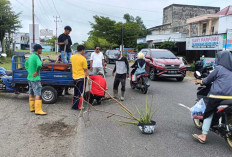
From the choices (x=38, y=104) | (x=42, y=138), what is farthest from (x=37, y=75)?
(x=42, y=138)

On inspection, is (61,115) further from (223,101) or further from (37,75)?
(223,101)

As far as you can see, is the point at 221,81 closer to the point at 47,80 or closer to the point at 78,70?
the point at 78,70

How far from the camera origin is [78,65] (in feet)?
22.6

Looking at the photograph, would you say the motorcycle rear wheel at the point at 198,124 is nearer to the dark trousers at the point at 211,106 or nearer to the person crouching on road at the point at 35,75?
the dark trousers at the point at 211,106

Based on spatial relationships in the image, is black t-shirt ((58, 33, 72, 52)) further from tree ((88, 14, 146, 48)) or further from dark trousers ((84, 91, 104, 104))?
tree ((88, 14, 146, 48))

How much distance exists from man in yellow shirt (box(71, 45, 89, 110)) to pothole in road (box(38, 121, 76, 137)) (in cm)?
130

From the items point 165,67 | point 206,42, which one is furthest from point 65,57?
point 206,42

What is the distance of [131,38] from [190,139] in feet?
165

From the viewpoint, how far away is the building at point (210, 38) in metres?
18.5

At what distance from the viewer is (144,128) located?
5.01 metres

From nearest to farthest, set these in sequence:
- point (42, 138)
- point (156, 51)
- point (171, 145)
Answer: point (171, 145)
point (42, 138)
point (156, 51)

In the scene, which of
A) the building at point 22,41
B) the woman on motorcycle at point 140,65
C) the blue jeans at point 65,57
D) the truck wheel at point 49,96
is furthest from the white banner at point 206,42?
the building at point 22,41

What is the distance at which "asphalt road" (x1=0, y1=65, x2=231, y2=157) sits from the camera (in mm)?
4180

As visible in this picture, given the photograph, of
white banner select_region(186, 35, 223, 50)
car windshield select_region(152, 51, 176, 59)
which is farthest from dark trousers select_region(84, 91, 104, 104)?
white banner select_region(186, 35, 223, 50)
